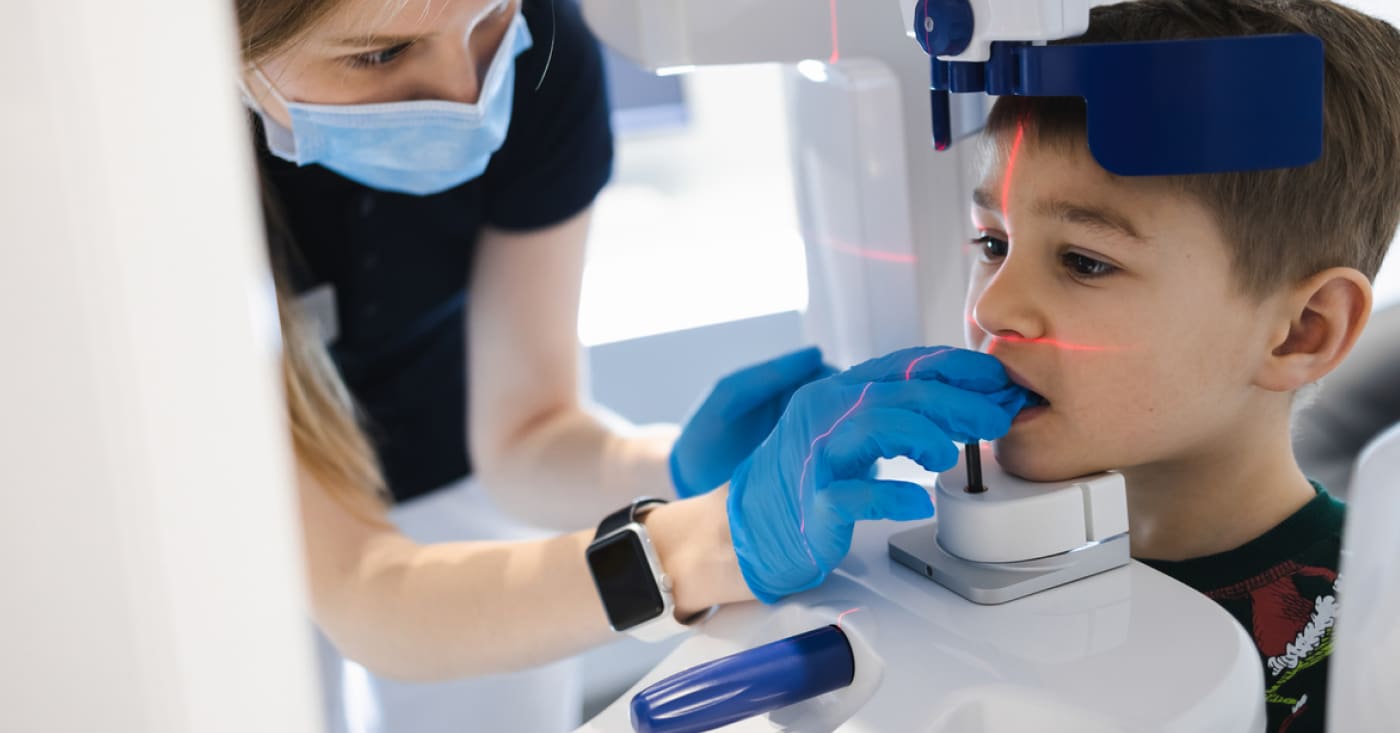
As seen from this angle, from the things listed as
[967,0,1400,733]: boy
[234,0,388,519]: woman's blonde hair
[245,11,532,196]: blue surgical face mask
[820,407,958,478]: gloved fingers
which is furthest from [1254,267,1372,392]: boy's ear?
[234,0,388,519]: woman's blonde hair

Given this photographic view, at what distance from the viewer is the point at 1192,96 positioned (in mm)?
555

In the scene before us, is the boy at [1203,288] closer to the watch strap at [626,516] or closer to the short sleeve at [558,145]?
the watch strap at [626,516]

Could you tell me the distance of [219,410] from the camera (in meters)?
0.29

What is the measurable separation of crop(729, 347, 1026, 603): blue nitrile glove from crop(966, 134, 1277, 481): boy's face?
3 cm

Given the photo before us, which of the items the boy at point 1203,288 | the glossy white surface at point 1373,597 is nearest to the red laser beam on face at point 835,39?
the boy at point 1203,288

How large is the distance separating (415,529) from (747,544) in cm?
79

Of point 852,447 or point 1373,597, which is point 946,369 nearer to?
point 852,447

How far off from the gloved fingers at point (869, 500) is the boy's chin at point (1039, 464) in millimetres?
72

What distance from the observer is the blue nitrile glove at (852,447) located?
642mm

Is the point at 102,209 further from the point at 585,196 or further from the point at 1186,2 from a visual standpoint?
the point at 585,196

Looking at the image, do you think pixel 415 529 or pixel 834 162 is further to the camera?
pixel 415 529

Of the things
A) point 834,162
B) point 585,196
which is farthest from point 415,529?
point 834,162

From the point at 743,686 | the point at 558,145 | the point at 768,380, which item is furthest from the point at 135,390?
the point at 558,145

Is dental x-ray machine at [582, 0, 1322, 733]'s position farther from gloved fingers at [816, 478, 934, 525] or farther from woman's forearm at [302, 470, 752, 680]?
woman's forearm at [302, 470, 752, 680]
